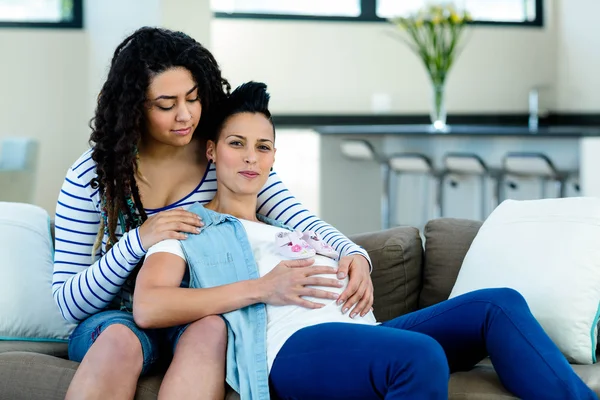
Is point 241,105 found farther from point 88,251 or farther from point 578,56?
point 578,56

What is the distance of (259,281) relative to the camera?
2.00 meters

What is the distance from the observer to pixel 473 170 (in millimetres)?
5742

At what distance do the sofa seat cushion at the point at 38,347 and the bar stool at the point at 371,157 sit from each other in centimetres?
402

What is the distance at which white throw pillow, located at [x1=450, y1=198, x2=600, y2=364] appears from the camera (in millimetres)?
2254

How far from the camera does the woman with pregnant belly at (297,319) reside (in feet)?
6.04

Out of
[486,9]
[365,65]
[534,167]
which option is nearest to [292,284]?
[534,167]

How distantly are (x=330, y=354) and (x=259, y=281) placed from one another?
0.24 m

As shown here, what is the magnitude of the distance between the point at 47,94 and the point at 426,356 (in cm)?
549

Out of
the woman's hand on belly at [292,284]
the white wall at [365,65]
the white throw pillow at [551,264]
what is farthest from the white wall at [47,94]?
the woman's hand on belly at [292,284]

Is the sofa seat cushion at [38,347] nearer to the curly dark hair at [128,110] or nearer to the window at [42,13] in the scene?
the curly dark hair at [128,110]

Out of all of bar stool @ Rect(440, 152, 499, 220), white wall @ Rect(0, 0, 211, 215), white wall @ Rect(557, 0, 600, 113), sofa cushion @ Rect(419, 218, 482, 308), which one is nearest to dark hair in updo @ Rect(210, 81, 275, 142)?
sofa cushion @ Rect(419, 218, 482, 308)

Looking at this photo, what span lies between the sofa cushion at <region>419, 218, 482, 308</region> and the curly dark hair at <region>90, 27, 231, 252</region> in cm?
82

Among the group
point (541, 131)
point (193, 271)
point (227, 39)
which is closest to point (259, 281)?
point (193, 271)

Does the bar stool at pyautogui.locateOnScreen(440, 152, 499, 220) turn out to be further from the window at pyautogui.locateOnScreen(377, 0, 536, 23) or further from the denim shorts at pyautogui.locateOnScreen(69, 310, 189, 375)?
the denim shorts at pyautogui.locateOnScreen(69, 310, 189, 375)
